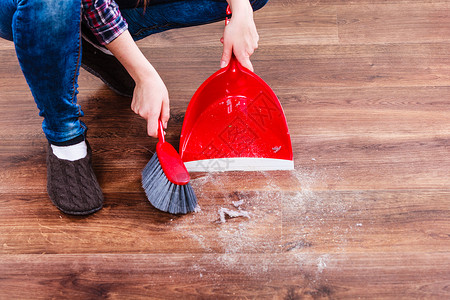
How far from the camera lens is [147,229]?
877 millimetres

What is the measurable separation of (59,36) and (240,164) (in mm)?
441

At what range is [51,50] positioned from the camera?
724 mm

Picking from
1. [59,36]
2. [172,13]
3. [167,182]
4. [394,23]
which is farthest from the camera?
[394,23]

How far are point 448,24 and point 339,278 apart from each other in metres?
0.85

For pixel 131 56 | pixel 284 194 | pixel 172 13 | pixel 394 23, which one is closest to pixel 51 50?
pixel 131 56

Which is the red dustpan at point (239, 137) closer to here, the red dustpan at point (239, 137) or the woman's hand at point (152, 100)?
the red dustpan at point (239, 137)

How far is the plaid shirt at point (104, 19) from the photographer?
0.71 metres

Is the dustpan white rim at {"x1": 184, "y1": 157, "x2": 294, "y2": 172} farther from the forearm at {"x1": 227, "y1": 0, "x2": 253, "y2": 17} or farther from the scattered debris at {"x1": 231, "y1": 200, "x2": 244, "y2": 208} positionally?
the forearm at {"x1": 227, "y1": 0, "x2": 253, "y2": 17}

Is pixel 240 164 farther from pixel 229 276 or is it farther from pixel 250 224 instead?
pixel 229 276

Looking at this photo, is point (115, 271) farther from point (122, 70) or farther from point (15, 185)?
point (122, 70)

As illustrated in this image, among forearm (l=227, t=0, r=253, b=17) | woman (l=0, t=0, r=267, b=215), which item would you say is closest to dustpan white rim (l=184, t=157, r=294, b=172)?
woman (l=0, t=0, r=267, b=215)

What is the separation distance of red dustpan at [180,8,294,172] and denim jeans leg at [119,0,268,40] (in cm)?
15

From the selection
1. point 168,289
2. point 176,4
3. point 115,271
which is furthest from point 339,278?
point 176,4

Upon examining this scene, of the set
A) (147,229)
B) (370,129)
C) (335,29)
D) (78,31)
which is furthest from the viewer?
(335,29)
